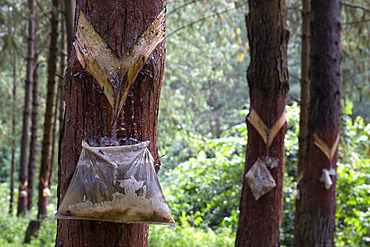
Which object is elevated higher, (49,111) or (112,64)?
(49,111)

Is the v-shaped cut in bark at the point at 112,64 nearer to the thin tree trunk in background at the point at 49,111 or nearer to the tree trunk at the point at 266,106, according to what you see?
the tree trunk at the point at 266,106

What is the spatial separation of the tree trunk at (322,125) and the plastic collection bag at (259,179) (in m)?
1.77

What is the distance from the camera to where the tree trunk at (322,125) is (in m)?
5.73

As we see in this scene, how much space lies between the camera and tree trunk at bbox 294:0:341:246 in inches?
226

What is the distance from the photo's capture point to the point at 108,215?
154 cm

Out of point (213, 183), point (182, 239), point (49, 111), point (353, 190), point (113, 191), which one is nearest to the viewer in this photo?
point (113, 191)

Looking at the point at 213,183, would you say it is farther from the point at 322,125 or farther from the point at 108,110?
the point at 108,110

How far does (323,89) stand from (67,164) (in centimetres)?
464

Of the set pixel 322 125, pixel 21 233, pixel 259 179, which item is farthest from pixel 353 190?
pixel 21 233

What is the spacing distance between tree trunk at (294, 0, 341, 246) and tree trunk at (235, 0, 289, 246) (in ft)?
4.66

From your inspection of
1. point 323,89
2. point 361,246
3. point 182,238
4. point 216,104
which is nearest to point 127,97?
point 323,89

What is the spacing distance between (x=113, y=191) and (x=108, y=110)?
12.4 inches

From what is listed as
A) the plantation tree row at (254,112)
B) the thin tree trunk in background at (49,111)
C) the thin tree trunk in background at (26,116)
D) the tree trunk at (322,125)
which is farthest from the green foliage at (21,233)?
the tree trunk at (322,125)

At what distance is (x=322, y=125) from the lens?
5754mm
